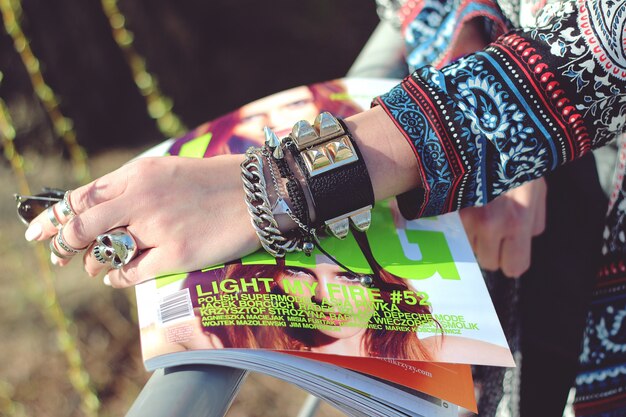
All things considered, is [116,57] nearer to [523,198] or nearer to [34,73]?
[34,73]

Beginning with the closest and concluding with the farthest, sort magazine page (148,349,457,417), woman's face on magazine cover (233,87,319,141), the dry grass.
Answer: magazine page (148,349,457,417)
woman's face on magazine cover (233,87,319,141)
the dry grass

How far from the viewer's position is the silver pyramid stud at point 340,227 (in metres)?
0.64

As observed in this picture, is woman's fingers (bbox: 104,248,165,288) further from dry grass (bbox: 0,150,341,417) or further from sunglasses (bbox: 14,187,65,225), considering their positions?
dry grass (bbox: 0,150,341,417)

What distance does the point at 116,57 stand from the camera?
→ 233 cm

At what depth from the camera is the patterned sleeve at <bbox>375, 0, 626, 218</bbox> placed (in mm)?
612

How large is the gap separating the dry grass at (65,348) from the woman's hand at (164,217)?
1.23 metres

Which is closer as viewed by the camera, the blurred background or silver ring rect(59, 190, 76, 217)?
silver ring rect(59, 190, 76, 217)

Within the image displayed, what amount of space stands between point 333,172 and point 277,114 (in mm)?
232

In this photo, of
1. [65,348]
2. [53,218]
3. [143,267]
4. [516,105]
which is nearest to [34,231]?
[53,218]

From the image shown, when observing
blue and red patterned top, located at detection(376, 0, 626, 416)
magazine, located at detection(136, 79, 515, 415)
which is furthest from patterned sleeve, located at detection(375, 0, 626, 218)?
magazine, located at detection(136, 79, 515, 415)

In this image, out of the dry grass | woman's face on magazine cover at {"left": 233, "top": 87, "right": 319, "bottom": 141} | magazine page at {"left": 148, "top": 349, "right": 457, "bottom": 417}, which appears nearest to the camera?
magazine page at {"left": 148, "top": 349, "right": 457, "bottom": 417}

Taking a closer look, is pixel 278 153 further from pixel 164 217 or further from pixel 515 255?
pixel 515 255

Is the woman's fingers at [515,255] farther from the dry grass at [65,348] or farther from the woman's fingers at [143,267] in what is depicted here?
the dry grass at [65,348]

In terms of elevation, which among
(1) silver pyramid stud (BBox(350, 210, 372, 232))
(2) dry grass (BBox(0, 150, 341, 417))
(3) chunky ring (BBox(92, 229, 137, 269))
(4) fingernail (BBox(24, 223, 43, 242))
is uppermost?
(4) fingernail (BBox(24, 223, 43, 242))
